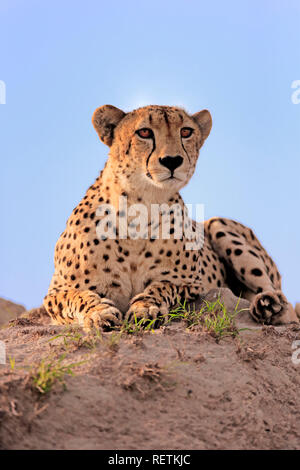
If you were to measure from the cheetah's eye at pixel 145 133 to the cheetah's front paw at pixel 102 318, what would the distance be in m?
1.28

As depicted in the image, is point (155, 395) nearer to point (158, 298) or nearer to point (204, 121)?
point (158, 298)

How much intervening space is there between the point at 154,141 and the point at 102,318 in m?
1.34

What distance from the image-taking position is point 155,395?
9.34 feet

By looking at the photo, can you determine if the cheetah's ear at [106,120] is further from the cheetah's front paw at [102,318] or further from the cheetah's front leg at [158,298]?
the cheetah's front paw at [102,318]

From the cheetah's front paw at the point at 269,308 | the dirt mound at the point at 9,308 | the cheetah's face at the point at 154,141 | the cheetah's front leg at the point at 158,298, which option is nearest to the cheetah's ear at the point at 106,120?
the cheetah's face at the point at 154,141

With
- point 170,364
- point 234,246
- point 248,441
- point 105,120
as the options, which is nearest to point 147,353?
point 170,364

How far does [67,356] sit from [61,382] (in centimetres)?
44

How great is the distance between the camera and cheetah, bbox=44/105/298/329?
14.0ft

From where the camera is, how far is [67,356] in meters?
3.20

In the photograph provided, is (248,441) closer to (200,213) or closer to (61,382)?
(61,382)

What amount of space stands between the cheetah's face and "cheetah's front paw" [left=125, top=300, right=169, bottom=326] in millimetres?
847

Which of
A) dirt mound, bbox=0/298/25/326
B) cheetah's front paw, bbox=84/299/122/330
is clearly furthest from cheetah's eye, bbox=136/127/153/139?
dirt mound, bbox=0/298/25/326

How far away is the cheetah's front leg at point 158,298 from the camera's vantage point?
4.02 meters
